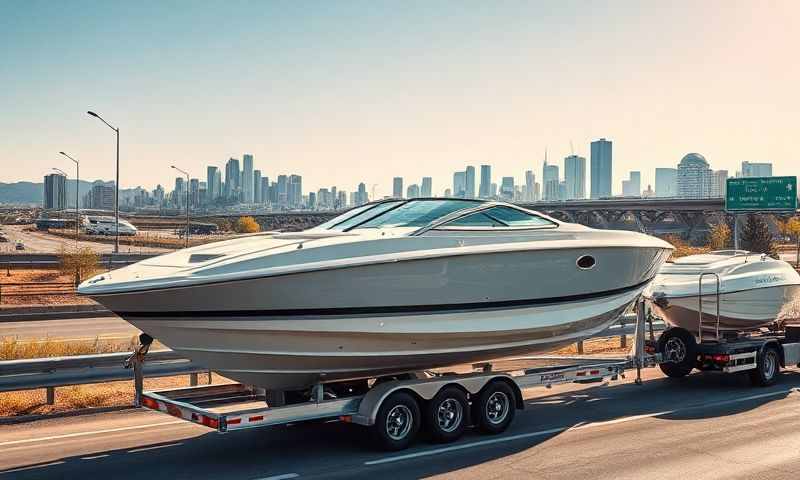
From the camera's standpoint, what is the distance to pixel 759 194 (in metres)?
31.5

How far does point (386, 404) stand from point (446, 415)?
3.06ft

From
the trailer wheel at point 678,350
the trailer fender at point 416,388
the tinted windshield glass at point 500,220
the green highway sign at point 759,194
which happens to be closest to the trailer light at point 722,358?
the trailer wheel at point 678,350

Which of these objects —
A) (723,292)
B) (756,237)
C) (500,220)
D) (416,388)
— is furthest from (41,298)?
(756,237)

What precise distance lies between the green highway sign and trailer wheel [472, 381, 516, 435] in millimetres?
24341

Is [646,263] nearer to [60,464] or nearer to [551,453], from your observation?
[551,453]

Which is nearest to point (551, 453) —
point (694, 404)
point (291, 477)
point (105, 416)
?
point (291, 477)

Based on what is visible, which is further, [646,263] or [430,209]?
[646,263]

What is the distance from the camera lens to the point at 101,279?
8227 millimetres

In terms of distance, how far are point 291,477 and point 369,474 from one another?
0.77m

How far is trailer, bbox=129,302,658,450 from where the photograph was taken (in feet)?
27.4

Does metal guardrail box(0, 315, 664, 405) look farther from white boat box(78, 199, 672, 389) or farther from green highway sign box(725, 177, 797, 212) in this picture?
green highway sign box(725, 177, 797, 212)

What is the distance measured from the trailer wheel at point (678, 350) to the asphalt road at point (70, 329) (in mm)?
12386

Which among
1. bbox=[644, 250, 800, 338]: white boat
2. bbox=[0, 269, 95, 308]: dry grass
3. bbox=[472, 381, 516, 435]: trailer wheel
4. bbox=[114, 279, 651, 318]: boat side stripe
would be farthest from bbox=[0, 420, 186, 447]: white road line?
bbox=[0, 269, 95, 308]: dry grass

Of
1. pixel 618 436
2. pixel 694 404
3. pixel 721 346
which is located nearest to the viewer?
pixel 618 436
